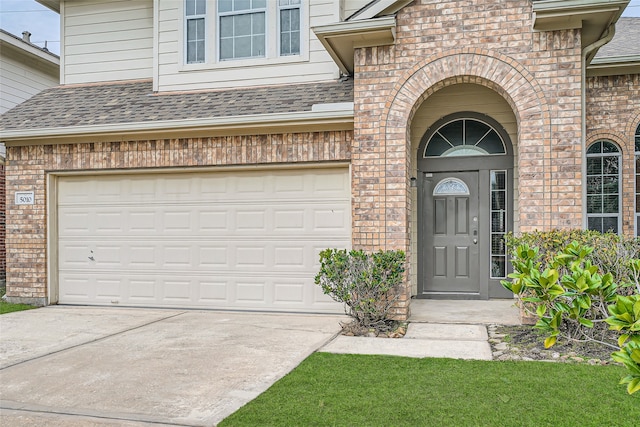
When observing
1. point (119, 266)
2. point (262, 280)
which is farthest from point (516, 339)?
point (119, 266)

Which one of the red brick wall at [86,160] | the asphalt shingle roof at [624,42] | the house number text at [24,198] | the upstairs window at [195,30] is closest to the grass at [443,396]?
the red brick wall at [86,160]

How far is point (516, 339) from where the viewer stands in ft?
20.5

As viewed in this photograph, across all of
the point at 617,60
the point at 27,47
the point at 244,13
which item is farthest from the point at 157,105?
the point at 617,60

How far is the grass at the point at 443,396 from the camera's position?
3.88 m

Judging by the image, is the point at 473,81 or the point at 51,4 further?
the point at 51,4

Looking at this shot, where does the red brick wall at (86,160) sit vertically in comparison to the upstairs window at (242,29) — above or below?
below

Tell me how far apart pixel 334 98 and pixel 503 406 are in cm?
550

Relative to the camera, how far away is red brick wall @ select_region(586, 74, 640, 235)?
928 cm

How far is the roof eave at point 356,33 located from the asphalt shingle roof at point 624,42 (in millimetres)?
4220

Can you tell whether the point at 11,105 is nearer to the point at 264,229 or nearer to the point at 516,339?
the point at 264,229

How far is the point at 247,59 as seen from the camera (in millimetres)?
9688

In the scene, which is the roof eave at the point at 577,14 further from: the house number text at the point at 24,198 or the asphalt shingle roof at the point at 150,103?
the house number text at the point at 24,198

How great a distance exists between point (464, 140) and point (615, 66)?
2771mm

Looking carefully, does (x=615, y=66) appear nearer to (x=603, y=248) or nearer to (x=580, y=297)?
(x=603, y=248)
